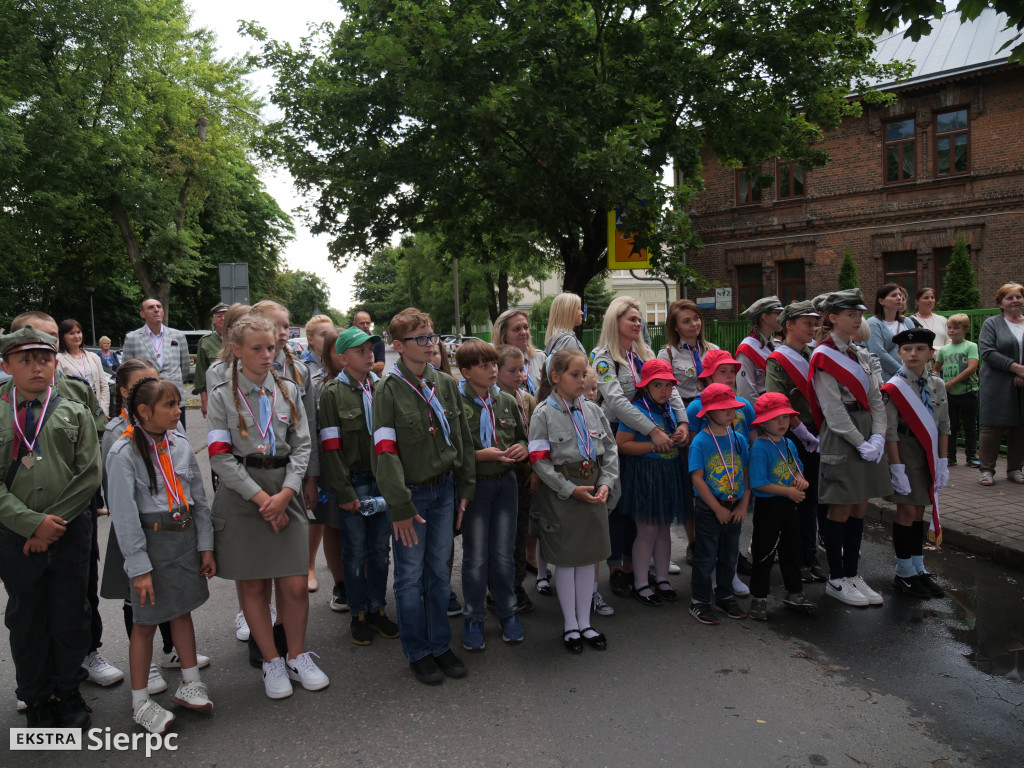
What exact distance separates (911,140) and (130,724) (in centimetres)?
2463

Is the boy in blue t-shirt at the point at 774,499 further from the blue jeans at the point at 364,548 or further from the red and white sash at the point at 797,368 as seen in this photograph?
the blue jeans at the point at 364,548

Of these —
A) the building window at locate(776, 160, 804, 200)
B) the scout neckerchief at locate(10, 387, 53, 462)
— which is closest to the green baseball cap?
the scout neckerchief at locate(10, 387, 53, 462)

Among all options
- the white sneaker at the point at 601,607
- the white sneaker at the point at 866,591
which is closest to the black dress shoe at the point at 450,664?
the white sneaker at the point at 601,607

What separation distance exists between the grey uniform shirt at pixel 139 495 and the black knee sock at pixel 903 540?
14.8 feet

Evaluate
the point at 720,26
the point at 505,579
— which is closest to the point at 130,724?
the point at 505,579

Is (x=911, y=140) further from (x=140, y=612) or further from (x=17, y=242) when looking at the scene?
(x=17, y=242)

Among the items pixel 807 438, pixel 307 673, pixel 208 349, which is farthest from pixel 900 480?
pixel 208 349

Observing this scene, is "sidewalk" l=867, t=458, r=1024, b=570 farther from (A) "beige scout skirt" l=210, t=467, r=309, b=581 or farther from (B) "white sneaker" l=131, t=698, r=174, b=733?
(B) "white sneaker" l=131, t=698, r=174, b=733

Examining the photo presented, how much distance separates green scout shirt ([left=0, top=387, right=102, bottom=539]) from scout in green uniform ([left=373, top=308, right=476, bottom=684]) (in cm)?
143

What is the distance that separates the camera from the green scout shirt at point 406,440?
387 centimetres

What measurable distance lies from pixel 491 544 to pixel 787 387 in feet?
8.33

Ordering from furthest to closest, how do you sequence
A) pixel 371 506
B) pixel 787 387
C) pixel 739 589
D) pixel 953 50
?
1. pixel 953 50
2. pixel 787 387
3. pixel 739 589
4. pixel 371 506

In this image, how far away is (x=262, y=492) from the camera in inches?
144

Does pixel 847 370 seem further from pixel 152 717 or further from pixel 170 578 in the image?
pixel 152 717
